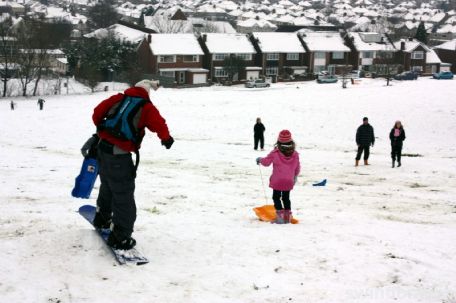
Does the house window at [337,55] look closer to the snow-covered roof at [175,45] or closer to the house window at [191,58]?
the snow-covered roof at [175,45]

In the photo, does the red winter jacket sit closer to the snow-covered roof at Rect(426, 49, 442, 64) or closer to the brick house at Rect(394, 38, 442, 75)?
the brick house at Rect(394, 38, 442, 75)

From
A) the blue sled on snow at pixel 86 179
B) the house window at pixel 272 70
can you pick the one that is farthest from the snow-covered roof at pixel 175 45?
the blue sled on snow at pixel 86 179

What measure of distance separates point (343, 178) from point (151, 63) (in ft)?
190

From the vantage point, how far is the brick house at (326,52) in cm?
8025

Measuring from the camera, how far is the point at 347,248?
20.7 feet

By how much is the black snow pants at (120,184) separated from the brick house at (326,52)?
7664cm

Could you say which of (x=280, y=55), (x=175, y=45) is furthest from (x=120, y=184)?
(x=280, y=55)

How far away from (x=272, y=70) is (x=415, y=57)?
85.0 feet

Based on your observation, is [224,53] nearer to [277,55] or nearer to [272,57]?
[272,57]

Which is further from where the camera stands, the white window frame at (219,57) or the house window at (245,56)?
the house window at (245,56)

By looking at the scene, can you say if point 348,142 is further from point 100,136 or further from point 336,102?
point 100,136

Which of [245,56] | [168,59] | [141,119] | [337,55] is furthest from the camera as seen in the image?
[337,55]

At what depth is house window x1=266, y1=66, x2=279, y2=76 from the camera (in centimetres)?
7801

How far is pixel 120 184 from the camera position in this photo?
18.5 feet
